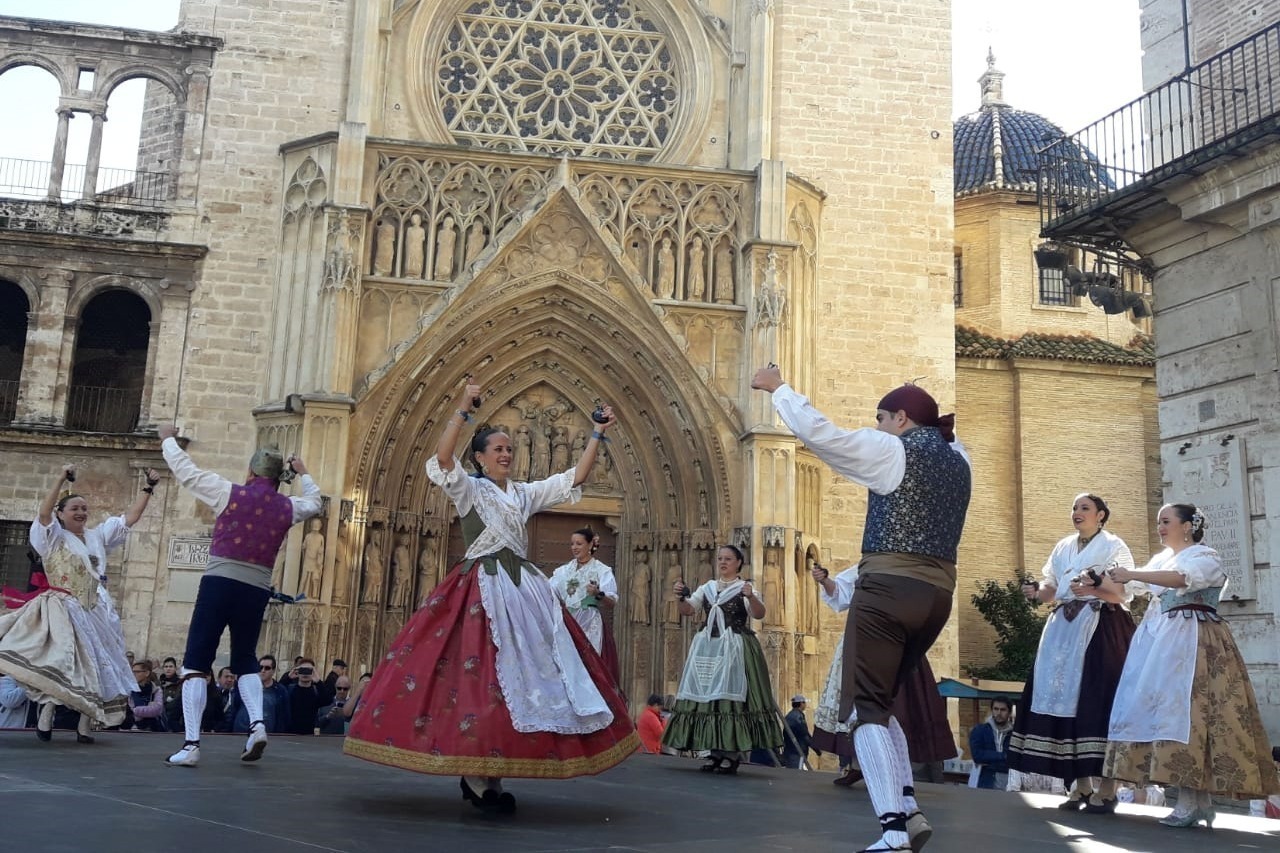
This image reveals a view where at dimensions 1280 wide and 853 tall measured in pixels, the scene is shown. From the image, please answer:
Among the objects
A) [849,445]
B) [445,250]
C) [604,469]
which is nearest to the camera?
[849,445]

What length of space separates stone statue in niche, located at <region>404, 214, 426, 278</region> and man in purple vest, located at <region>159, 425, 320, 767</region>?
34.2ft

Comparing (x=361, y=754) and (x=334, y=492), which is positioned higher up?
(x=334, y=492)

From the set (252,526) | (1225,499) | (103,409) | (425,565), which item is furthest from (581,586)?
(103,409)

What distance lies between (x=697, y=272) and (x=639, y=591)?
4.70m

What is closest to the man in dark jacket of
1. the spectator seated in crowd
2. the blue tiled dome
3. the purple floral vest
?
the spectator seated in crowd

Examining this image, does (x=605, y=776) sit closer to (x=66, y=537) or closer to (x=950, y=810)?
(x=950, y=810)

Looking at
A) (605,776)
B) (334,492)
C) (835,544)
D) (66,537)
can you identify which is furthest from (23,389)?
(605,776)

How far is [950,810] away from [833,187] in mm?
14240

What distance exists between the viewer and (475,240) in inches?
711

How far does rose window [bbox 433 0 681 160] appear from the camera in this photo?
1961 centimetres

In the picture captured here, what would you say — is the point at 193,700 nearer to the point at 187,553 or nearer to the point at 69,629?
the point at 69,629

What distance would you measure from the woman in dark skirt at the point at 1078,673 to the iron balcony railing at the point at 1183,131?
5.35m

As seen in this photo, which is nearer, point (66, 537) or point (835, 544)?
point (66, 537)

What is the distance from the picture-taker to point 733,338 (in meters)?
18.2
